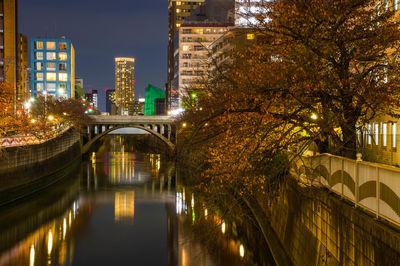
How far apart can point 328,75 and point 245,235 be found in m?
10.1

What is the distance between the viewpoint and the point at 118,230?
2123 cm

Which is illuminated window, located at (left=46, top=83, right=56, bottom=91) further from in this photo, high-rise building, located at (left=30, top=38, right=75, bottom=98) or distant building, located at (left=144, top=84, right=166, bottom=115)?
distant building, located at (left=144, top=84, right=166, bottom=115)

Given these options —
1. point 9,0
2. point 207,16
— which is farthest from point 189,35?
point 9,0

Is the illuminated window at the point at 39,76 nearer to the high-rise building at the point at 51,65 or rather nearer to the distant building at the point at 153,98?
the high-rise building at the point at 51,65

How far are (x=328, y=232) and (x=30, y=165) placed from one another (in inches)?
946

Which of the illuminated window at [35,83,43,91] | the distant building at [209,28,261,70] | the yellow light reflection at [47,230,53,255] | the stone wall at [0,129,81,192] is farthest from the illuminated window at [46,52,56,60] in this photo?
the yellow light reflection at [47,230,53,255]

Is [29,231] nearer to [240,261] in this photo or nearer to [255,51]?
[240,261]

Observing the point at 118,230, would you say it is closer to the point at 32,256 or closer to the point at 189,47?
the point at 32,256

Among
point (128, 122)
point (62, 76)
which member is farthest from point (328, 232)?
point (62, 76)

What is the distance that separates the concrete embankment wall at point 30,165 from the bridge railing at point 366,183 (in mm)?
18498

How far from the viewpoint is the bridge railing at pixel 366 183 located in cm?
621

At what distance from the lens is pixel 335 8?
31.7 ft

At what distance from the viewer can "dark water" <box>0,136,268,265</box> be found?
53.2 ft

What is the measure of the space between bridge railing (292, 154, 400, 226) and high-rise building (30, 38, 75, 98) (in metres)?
75.4
